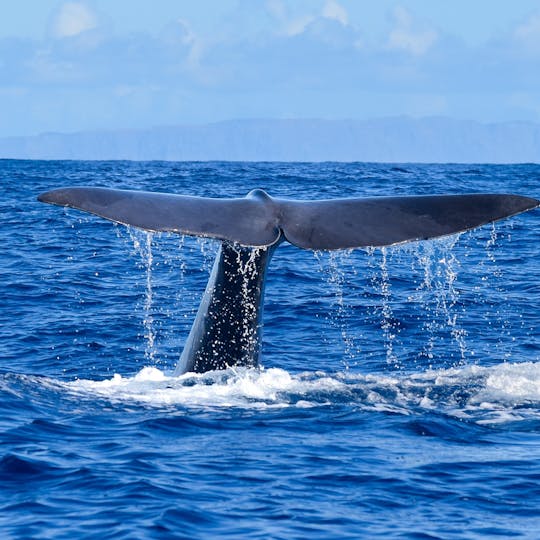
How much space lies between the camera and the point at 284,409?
10.2m

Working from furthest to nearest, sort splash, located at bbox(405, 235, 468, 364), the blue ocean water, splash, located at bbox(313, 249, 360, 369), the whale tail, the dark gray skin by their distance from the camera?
1. splash, located at bbox(405, 235, 468, 364)
2. splash, located at bbox(313, 249, 360, 369)
3. the dark gray skin
4. the whale tail
5. the blue ocean water

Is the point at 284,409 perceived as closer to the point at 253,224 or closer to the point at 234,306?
the point at 234,306

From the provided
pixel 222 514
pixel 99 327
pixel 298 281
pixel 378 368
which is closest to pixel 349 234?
pixel 222 514

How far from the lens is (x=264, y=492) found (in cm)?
802

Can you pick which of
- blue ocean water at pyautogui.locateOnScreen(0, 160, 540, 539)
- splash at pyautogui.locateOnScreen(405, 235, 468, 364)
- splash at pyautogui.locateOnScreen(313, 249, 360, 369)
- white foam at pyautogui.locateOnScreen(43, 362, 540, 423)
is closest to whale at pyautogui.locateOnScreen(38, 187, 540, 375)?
white foam at pyautogui.locateOnScreen(43, 362, 540, 423)

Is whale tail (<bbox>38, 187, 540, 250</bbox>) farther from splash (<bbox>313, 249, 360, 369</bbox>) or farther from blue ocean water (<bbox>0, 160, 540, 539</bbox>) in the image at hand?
splash (<bbox>313, 249, 360, 369</bbox>)

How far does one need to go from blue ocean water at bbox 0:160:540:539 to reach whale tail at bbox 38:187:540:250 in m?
0.69

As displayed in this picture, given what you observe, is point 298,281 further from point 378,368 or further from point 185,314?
point 378,368

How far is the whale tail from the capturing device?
891cm

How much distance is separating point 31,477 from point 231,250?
9.29 feet

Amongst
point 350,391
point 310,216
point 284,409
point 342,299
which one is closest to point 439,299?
point 342,299

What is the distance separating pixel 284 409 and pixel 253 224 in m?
1.78

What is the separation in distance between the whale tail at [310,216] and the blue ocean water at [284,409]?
0.69m

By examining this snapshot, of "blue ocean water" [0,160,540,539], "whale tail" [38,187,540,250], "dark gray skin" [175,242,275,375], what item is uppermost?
"whale tail" [38,187,540,250]
